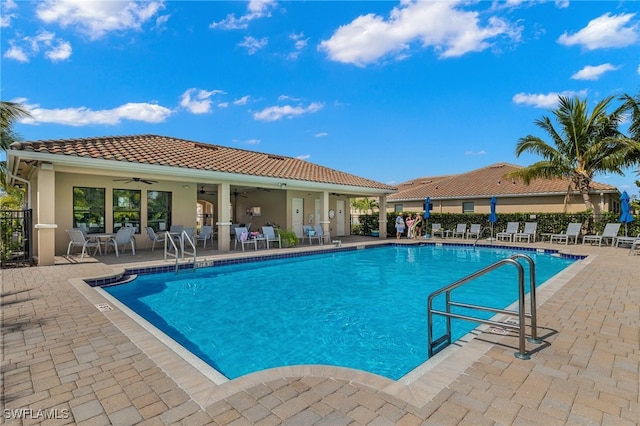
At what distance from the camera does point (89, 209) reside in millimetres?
12680

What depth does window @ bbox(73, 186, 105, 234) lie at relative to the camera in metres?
12.4

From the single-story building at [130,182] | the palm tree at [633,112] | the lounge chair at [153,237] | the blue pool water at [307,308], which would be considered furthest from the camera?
the palm tree at [633,112]

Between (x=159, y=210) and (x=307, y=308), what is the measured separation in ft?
34.4

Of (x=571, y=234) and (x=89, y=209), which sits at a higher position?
(x=89, y=209)

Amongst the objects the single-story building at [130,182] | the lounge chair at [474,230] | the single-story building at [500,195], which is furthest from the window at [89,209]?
the single-story building at [500,195]

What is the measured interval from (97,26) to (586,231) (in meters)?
23.7

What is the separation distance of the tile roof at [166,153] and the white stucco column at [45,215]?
2.41ft

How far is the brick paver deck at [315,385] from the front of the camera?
241cm

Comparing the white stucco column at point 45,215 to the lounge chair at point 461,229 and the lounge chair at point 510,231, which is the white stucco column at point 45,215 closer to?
the lounge chair at point 461,229

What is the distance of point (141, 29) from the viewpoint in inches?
477

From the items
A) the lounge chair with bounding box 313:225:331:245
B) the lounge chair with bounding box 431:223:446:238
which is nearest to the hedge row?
the lounge chair with bounding box 431:223:446:238

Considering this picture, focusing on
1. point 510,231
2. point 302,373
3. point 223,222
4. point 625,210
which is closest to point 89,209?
point 223,222

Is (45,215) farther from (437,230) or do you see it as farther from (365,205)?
(365,205)

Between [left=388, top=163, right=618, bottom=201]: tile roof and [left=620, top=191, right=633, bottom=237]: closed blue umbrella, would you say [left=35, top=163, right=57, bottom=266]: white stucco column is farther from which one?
[left=620, top=191, right=633, bottom=237]: closed blue umbrella
